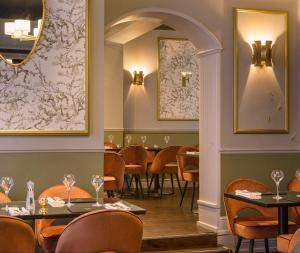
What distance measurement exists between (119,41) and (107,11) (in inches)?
166

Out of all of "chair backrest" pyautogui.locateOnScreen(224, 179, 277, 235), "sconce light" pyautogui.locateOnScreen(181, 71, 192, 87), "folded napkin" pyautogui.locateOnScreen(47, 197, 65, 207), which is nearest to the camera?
"folded napkin" pyautogui.locateOnScreen(47, 197, 65, 207)

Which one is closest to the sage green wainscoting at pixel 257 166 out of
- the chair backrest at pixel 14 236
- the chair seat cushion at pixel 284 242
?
the chair seat cushion at pixel 284 242

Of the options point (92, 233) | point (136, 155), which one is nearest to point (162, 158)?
point (136, 155)

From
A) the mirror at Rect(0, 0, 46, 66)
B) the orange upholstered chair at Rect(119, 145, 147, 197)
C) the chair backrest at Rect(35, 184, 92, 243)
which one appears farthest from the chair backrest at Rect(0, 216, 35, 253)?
the orange upholstered chair at Rect(119, 145, 147, 197)

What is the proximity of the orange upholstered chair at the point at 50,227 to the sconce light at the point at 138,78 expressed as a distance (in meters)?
5.95

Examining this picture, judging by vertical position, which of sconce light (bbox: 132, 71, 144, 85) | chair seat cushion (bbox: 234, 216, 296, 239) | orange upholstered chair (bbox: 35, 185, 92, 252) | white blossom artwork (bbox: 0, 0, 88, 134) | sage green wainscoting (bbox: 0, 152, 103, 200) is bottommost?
chair seat cushion (bbox: 234, 216, 296, 239)

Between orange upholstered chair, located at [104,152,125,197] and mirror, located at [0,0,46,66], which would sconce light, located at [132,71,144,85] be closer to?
orange upholstered chair, located at [104,152,125,197]

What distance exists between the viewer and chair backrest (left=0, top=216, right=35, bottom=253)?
3508 millimetres

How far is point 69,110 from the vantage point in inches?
205

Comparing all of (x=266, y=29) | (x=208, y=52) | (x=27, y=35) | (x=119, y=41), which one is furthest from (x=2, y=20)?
(x=119, y=41)

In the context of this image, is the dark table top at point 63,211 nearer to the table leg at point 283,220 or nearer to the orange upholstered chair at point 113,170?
the table leg at point 283,220

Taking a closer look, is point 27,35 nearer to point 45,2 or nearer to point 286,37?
point 45,2

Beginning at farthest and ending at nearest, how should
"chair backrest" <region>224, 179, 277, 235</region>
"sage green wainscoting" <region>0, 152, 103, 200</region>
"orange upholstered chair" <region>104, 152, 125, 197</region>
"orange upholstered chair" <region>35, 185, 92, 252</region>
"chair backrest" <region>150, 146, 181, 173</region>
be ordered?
"chair backrest" <region>150, 146, 181, 173</region> → "orange upholstered chair" <region>104, 152, 125, 197</region> → "chair backrest" <region>224, 179, 277, 235</region> → "sage green wainscoting" <region>0, 152, 103, 200</region> → "orange upholstered chair" <region>35, 185, 92, 252</region>

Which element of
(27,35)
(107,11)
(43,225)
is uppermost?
(107,11)
